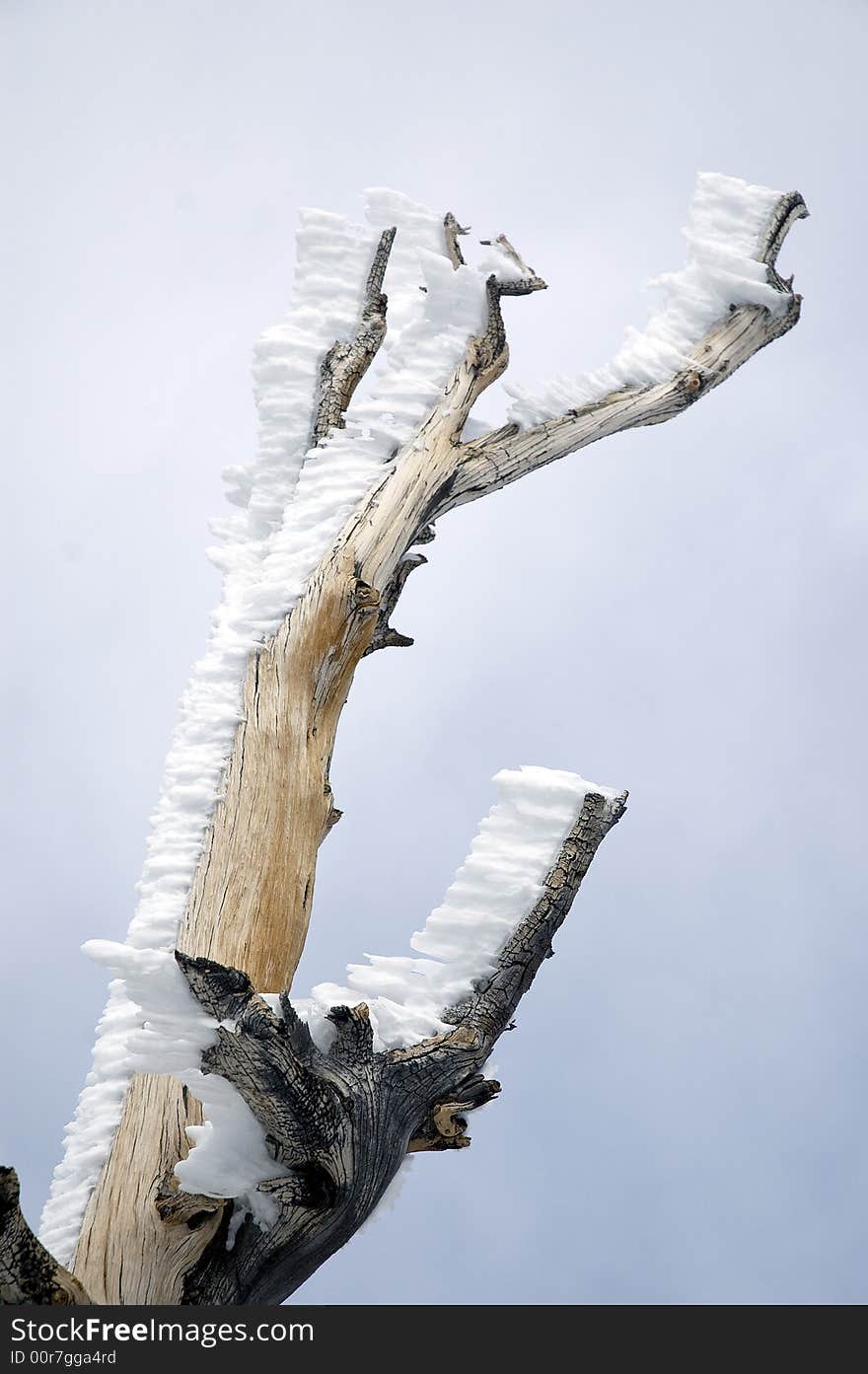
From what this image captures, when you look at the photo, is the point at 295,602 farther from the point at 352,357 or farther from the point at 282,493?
the point at 352,357

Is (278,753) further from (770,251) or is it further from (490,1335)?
(770,251)

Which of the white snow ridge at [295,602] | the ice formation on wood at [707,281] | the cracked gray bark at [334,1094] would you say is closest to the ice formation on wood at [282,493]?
the white snow ridge at [295,602]

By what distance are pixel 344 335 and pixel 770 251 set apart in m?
1.46

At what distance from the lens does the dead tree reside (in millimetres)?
2033

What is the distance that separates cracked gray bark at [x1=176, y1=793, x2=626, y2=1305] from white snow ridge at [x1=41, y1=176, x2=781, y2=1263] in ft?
0.12

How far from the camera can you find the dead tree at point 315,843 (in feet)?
6.67

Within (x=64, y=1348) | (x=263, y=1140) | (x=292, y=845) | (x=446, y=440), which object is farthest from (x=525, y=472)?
(x=64, y=1348)

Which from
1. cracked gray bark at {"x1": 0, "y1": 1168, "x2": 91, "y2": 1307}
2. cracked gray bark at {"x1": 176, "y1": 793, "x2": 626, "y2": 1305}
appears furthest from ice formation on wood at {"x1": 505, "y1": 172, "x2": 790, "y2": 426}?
cracked gray bark at {"x1": 0, "y1": 1168, "x2": 91, "y2": 1307}

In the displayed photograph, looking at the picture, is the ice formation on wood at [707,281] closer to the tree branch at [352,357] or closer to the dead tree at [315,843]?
the dead tree at [315,843]

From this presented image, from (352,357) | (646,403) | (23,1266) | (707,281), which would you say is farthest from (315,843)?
(707,281)

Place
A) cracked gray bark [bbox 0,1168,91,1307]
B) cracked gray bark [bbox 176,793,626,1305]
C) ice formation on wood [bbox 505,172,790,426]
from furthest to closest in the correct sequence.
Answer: ice formation on wood [bbox 505,172,790,426]
cracked gray bark [bbox 176,793,626,1305]
cracked gray bark [bbox 0,1168,91,1307]

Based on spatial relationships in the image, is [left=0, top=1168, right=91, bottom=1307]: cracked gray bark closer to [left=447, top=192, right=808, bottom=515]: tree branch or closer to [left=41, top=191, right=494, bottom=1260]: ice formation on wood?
[left=41, top=191, right=494, bottom=1260]: ice formation on wood

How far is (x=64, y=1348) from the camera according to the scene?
6.23 ft

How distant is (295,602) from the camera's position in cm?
304
